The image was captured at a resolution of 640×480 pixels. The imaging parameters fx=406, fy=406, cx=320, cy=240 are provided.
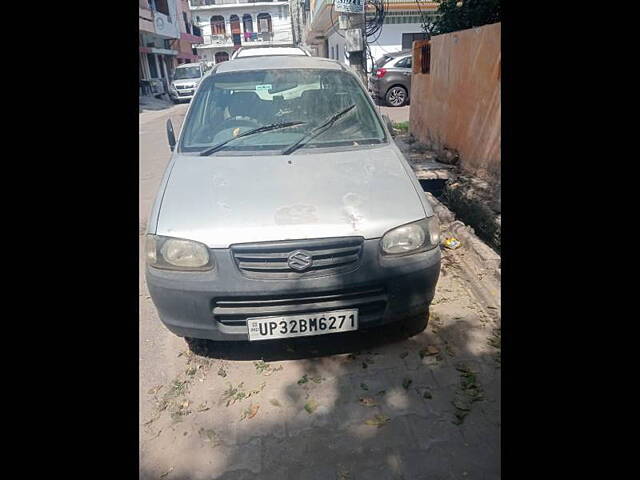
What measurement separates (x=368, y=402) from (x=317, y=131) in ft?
6.34

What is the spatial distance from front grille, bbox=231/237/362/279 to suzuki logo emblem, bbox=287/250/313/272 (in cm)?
1

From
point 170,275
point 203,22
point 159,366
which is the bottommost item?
point 159,366

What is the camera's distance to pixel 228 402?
2.34 metres

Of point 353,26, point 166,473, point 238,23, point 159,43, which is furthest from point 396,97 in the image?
point 238,23

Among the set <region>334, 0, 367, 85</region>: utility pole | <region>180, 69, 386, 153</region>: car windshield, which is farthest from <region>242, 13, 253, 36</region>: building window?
<region>180, 69, 386, 153</region>: car windshield

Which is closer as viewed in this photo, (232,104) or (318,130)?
(318,130)

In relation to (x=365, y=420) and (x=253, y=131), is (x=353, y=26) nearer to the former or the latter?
(x=253, y=131)

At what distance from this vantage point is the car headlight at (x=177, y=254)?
2.18 metres

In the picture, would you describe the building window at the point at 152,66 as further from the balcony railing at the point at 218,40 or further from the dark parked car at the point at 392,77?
the balcony railing at the point at 218,40

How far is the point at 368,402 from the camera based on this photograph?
7.50ft

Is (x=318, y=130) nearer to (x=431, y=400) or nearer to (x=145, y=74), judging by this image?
(x=431, y=400)

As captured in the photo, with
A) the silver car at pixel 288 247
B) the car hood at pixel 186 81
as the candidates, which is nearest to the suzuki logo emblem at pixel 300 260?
the silver car at pixel 288 247

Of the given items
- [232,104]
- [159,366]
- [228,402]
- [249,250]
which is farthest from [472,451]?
[232,104]
